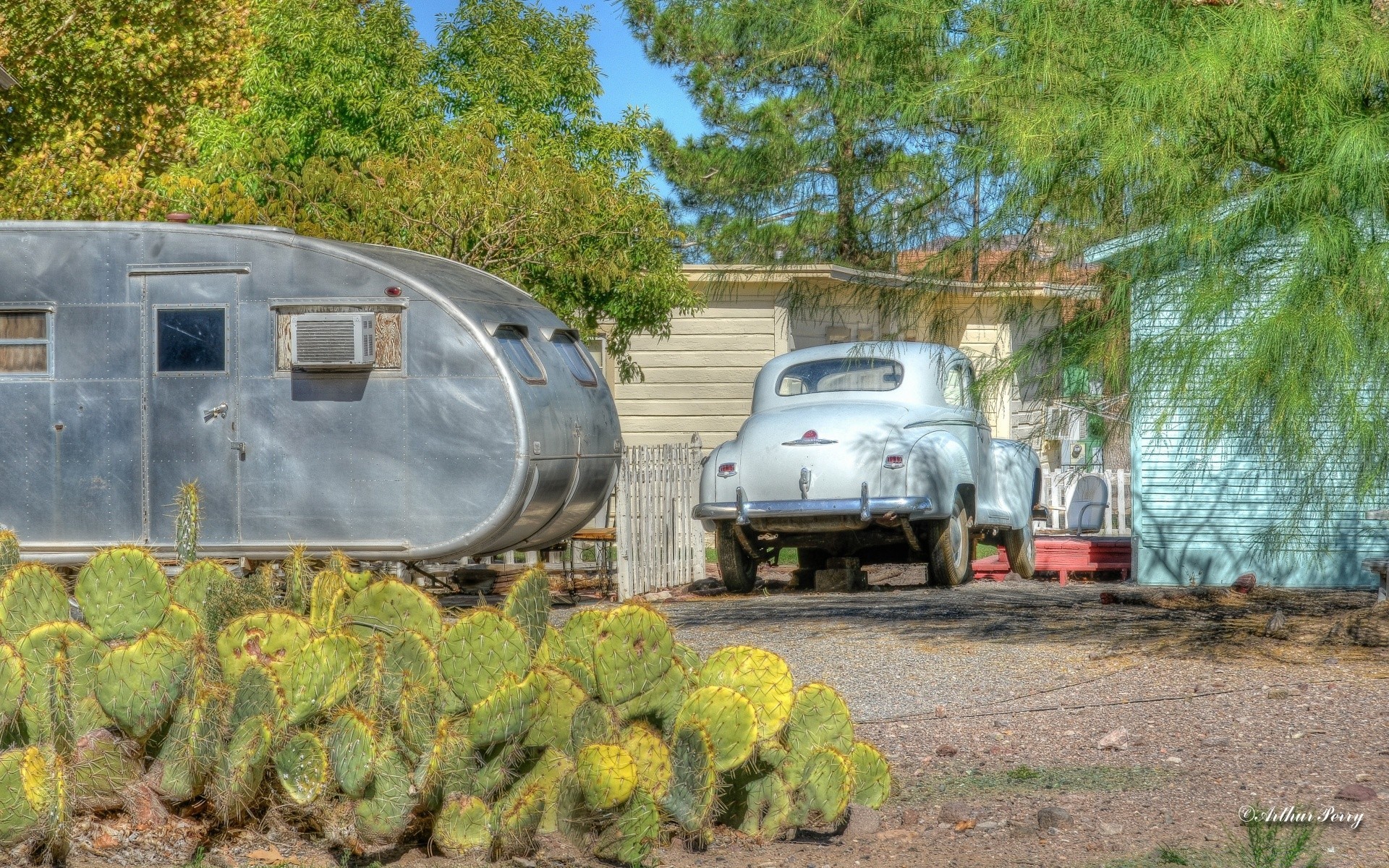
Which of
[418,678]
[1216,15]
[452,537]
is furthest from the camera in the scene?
[452,537]

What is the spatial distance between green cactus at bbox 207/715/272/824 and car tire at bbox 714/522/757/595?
312 inches

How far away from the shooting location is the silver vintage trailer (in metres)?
9.85

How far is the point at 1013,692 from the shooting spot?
7301 millimetres

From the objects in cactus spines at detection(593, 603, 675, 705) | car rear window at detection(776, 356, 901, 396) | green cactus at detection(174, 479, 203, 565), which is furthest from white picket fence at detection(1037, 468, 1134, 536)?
cactus spines at detection(593, 603, 675, 705)

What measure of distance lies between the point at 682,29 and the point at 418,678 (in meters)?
6.74

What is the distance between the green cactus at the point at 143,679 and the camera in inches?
176

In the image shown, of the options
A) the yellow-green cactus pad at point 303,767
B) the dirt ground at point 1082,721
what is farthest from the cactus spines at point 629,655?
the yellow-green cactus pad at point 303,767

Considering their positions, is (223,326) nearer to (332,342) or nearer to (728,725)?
(332,342)

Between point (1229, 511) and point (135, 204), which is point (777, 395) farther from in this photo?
point (135, 204)

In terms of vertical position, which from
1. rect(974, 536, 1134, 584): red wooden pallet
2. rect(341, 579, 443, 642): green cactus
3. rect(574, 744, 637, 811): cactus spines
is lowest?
rect(574, 744, 637, 811): cactus spines

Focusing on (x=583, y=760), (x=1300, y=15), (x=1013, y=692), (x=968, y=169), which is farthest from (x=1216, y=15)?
(x=583, y=760)

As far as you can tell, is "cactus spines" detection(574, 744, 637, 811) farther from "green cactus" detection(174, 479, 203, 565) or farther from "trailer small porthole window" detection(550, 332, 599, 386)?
"trailer small porthole window" detection(550, 332, 599, 386)

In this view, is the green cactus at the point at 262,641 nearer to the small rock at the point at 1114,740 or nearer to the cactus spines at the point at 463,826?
the cactus spines at the point at 463,826

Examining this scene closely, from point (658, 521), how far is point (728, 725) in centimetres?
845
